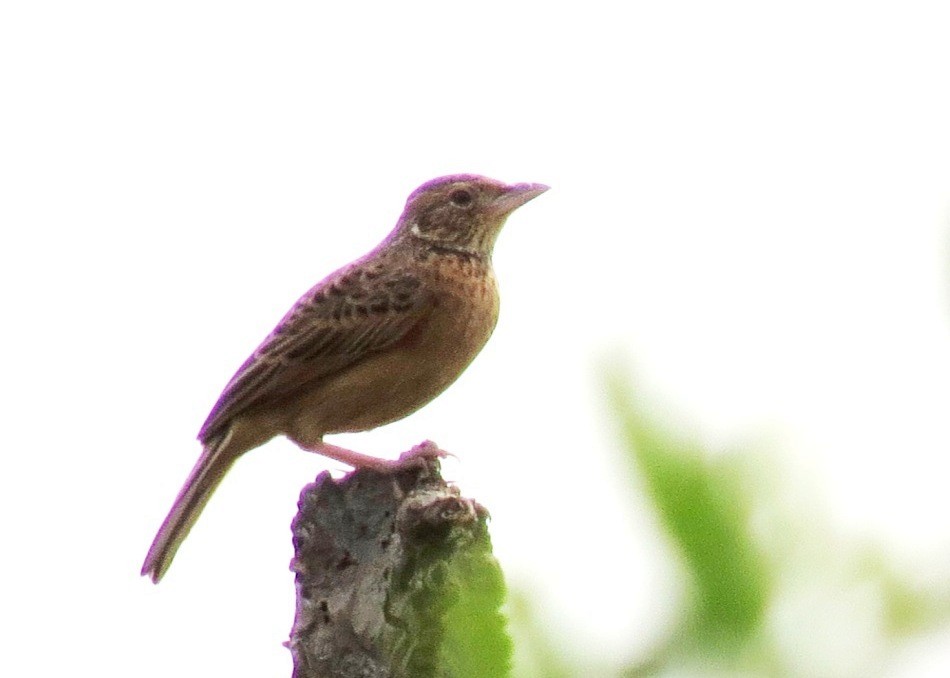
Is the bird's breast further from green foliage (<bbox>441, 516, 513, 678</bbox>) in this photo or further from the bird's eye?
green foliage (<bbox>441, 516, 513, 678</bbox>)

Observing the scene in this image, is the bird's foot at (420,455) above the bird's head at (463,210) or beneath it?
beneath

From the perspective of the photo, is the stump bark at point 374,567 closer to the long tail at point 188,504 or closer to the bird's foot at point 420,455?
the bird's foot at point 420,455

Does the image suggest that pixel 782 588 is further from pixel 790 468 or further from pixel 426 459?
pixel 426 459

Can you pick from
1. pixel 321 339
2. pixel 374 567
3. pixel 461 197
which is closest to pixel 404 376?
pixel 321 339

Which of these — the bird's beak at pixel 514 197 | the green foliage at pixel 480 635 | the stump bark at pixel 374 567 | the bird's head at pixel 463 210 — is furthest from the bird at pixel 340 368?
the green foliage at pixel 480 635

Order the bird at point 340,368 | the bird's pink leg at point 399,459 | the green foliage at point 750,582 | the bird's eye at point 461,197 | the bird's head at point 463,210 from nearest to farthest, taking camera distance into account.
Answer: the green foliage at point 750,582 < the bird's pink leg at point 399,459 < the bird at point 340,368 < the bird's head at point 463,210 < the bird's eye at point 461,197

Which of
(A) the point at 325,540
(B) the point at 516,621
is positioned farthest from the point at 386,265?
(B) the point at 516,621

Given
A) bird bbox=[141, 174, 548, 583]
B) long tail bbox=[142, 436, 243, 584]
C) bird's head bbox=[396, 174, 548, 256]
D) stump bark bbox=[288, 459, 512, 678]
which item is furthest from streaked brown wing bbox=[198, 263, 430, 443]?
stump bark bbox=[288, 459, 512, 678]
